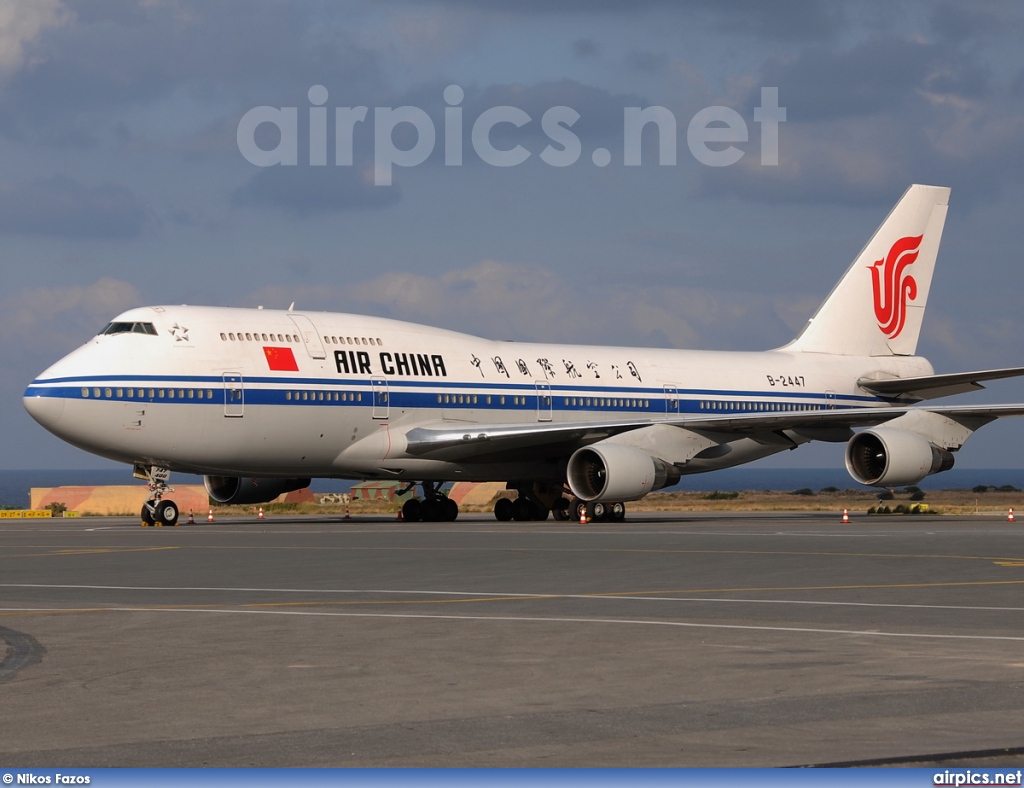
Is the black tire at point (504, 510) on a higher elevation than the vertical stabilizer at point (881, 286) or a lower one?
lower

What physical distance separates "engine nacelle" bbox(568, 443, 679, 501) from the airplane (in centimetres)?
5

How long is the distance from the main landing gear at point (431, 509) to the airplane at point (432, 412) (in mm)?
54

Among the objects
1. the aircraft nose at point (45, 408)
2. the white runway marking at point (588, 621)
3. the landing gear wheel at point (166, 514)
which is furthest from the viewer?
the landing gear wheel at point (166, 514)

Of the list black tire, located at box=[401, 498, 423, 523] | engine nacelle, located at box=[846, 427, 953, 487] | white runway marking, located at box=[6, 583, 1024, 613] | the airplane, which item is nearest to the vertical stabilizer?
the airplane

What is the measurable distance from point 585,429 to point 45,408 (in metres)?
12.9

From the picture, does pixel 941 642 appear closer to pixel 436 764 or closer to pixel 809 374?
pixel 436 764

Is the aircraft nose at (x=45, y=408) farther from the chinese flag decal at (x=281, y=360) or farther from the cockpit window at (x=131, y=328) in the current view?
the chinese flag decal at (x=281, y=360)

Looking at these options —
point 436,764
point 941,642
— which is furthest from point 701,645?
point 436,764

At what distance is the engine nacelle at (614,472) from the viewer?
33.4m

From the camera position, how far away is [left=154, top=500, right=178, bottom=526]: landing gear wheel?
32.3 meters

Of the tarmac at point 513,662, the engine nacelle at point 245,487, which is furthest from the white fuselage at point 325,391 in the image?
the tarmac at point 513,662

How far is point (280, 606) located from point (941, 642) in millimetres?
6548

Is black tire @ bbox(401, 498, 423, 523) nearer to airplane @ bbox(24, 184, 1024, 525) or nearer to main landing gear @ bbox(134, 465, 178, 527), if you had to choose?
airplane @ bbox(24, 184, 1024, 525)

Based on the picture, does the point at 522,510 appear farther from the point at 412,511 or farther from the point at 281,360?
the point at 281,360
